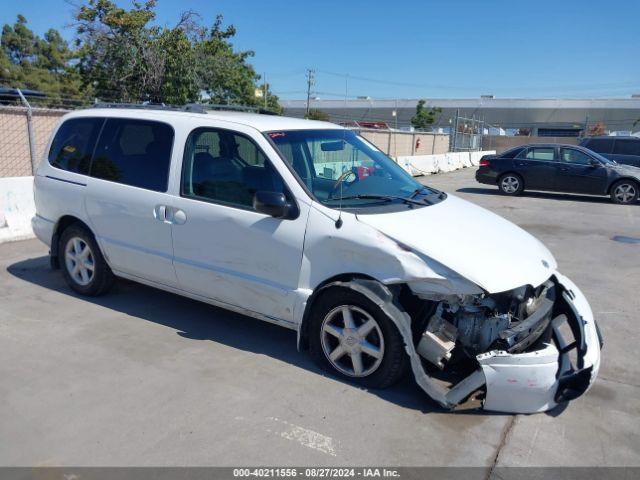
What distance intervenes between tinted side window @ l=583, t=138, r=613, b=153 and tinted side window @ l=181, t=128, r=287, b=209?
52.2 feet

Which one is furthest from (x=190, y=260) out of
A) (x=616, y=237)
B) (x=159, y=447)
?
(x=616, y=237)

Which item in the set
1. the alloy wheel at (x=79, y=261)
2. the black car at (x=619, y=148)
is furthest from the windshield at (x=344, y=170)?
the black car at (x=619, y=148)

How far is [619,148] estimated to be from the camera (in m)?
17.0

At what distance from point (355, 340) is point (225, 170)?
175 centimetres

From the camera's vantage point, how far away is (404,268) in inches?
141

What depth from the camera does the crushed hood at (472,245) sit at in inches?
138

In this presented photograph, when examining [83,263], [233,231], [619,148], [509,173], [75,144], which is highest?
[619,148]

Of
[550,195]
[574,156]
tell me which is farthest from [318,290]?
[550,195]

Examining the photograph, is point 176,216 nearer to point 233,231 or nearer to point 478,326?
point 233,231

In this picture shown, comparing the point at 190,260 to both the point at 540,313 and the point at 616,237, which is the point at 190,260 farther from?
the point at 616,237

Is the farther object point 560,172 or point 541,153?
point 541,153

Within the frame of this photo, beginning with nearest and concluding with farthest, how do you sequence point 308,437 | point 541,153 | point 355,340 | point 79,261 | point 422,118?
point 308,437 < point 355,340 < point 79,261 < point 541,153 < point 422,118

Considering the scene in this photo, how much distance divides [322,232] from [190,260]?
1287mm

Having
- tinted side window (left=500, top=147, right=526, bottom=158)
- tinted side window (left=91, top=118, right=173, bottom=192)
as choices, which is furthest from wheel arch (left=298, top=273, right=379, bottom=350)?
tinted side window (left=500, top=147, right=526, bottom=158)
